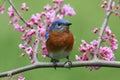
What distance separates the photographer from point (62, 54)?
5090 millimetres

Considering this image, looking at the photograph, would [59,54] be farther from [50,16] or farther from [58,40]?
[50,16]

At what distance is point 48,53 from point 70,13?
1.78ft

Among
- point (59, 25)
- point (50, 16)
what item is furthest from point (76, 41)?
point (59, 25)

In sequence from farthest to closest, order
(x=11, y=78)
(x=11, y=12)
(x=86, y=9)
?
(x=86, y=9) < (x=11, y=12) < (x=11, y=78)

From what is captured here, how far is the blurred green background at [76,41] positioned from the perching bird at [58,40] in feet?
12.0

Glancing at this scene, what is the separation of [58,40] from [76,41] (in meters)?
4.56

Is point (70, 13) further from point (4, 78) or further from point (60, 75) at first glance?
point (60, 75)

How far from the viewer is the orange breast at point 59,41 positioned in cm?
498

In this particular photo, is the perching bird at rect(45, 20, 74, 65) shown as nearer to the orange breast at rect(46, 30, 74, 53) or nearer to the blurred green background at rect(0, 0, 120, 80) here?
the orange breast at rect(46, 30, 74, 53)

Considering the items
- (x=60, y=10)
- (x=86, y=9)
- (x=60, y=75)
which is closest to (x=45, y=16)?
(x=60, y=10)

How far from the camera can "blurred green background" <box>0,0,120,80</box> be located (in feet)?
29.0

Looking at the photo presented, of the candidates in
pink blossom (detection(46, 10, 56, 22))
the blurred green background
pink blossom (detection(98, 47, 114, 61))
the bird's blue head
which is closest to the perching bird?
the bird's blue head

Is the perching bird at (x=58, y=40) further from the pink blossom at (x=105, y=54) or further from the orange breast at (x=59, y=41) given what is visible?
the pink blossom at (x=105, y=54)

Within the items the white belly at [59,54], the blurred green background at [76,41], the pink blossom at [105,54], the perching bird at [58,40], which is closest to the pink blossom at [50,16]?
the perching bird at [58,40]
